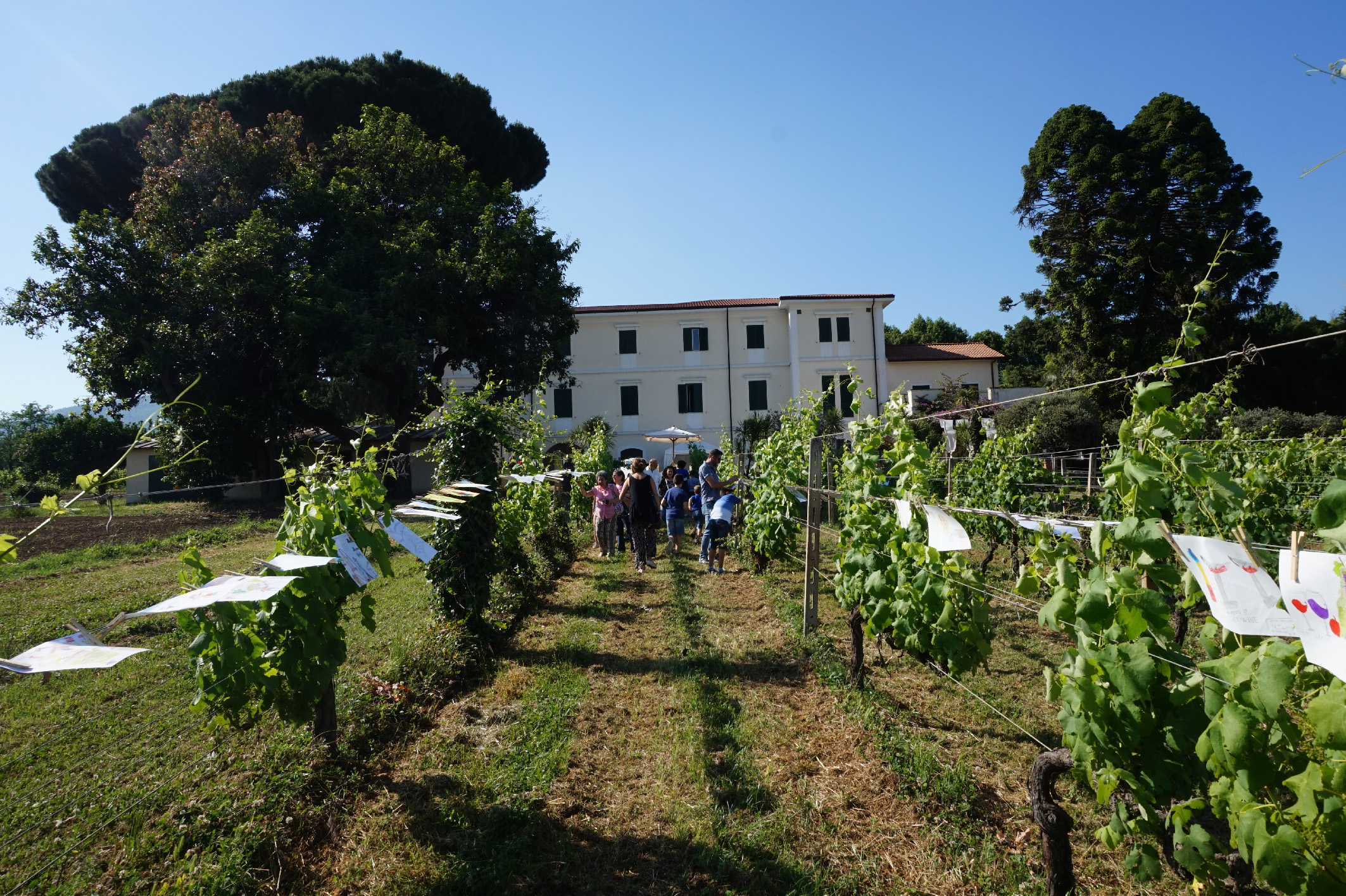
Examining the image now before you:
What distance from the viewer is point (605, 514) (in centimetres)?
1093

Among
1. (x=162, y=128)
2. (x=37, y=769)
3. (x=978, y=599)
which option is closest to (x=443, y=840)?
(x=37, y=769)

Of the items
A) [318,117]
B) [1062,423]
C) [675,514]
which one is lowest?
[675,514]

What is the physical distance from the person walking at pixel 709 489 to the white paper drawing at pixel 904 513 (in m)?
6.10

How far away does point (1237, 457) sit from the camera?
25.1 feet

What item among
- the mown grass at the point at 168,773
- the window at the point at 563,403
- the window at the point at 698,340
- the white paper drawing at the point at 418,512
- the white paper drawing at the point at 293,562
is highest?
the window at the point at 698,340

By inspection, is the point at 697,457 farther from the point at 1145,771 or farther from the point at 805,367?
the point at 1145,771

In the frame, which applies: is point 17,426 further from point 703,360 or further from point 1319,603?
point 1319,603

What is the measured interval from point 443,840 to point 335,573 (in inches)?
54.1

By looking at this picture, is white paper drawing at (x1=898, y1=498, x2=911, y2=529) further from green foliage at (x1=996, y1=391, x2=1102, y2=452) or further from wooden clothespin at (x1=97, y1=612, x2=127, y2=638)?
green foliage at (x1=996, y1=391, x2=1102, y2=452)

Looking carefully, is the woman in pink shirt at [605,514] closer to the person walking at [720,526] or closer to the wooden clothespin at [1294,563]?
the person walking at [720,526]

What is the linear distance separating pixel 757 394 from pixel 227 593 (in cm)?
2873

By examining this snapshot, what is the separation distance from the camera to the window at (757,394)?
30.7 m

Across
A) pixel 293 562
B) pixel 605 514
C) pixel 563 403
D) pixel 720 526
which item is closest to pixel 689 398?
pixel 563 403

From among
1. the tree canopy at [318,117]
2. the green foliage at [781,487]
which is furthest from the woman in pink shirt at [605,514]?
the tree canopy at [318,117]
